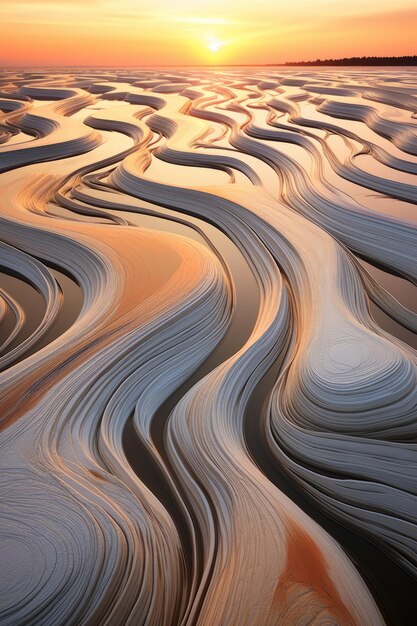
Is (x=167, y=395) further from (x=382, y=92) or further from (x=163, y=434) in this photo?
(x=382, y=92)

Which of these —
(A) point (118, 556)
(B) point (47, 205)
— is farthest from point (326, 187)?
(A) point (118, 556)

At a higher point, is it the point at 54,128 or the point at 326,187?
the point at 54,128

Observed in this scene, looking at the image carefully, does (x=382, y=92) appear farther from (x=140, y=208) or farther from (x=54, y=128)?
(x=140, y=208)

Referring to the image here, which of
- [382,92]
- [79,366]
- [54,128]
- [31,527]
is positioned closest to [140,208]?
[79,366]

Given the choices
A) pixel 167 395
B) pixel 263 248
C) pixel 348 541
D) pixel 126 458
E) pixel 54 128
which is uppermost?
pixel 54 128

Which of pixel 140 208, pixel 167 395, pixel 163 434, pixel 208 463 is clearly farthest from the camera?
pixel 140 208

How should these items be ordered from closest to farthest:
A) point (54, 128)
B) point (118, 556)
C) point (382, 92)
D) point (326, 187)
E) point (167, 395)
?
point (118, 556), point (167, 395), point (326, 187), point (54, 128), point (382, 92)

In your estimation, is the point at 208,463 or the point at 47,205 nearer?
the point at 208,463
